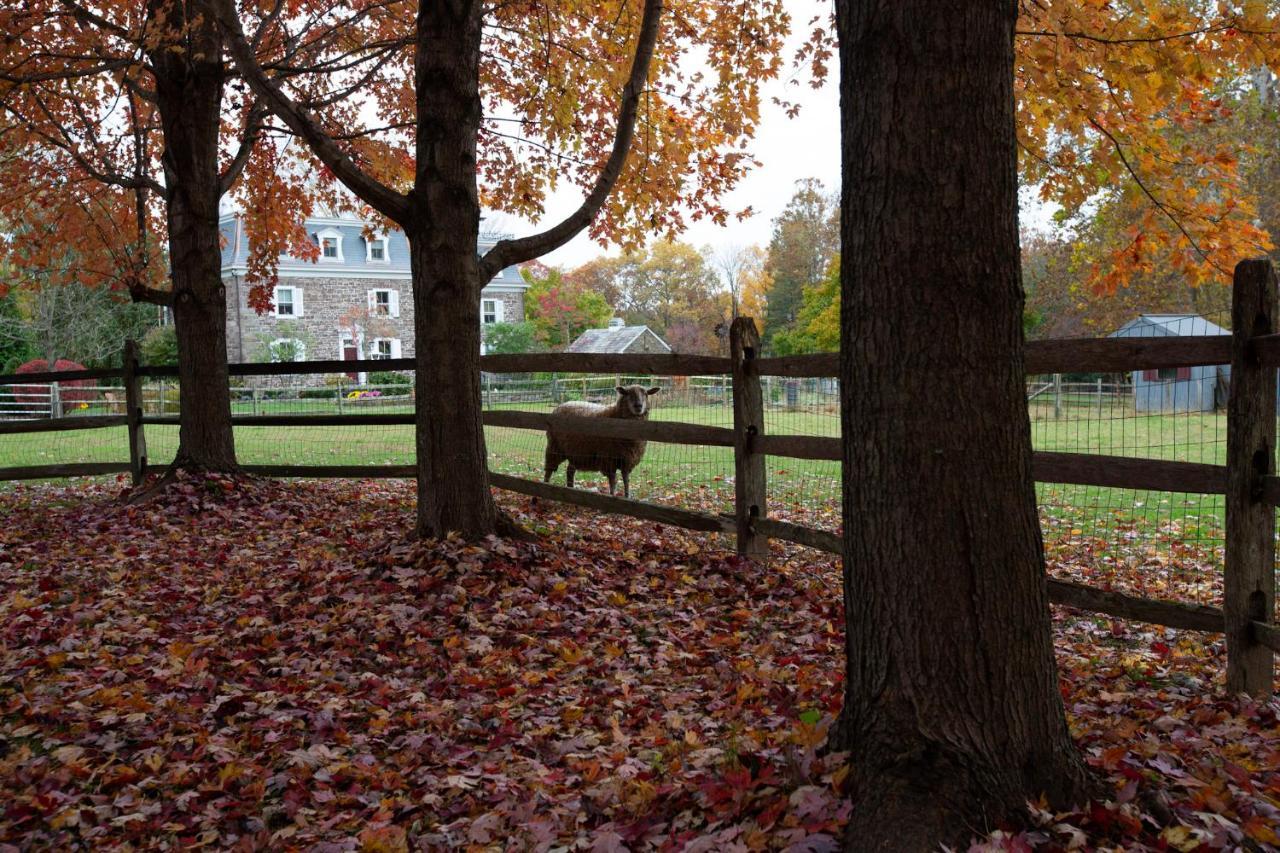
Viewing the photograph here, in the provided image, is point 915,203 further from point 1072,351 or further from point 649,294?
point 649,294

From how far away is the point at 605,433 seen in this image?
808cm

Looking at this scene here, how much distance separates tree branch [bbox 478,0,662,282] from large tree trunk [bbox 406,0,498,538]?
0.94 ft

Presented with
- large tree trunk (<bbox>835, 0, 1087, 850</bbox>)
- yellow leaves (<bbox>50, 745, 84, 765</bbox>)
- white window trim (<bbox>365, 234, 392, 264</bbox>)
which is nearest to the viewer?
large tree trunk (<bbox>835, 0, 1087, 850</bbox>)

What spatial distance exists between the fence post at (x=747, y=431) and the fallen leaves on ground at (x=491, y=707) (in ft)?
0.89

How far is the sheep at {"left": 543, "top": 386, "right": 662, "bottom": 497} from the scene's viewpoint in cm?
995

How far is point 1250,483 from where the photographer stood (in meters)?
4.15

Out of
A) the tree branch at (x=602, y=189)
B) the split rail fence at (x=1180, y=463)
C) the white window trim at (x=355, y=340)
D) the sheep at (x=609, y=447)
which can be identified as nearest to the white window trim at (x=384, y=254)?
the white window trim at (x=355, y=340)

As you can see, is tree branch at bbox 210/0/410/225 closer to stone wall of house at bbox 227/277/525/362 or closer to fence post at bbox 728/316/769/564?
fence post at bbox 728/316/769/564

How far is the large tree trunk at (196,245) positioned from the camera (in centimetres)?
1043

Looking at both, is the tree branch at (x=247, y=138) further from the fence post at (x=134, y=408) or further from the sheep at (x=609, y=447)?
the sheep at (x=609, y=447)

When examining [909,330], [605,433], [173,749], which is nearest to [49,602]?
[173,749]

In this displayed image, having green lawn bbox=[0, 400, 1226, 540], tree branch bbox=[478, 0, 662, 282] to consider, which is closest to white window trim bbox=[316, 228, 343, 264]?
green lawn bbox=[0, 400, 1226, 540]

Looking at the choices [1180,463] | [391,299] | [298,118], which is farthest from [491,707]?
[391,299]

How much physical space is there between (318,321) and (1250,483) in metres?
47.0
